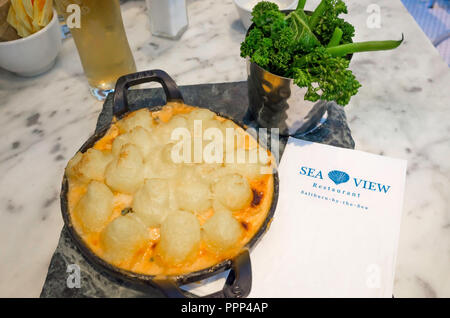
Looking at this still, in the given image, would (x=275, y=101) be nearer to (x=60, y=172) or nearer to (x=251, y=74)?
(x=251, y=74)

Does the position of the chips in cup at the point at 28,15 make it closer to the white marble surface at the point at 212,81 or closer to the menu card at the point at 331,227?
the white marble surface at the point at 212,81

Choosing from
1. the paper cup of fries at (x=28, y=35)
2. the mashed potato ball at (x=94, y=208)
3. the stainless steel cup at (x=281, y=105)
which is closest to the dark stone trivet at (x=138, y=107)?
the stainless steel cup at (x=281, y=105)

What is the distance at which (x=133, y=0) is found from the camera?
1.46m

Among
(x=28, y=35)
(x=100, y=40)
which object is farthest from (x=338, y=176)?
(x=28, y=35)

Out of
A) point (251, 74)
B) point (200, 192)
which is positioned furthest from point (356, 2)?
point (200, 192)

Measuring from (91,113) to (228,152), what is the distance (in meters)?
0.56

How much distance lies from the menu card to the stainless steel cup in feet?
0.20

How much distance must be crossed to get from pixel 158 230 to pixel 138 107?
20.6 inches

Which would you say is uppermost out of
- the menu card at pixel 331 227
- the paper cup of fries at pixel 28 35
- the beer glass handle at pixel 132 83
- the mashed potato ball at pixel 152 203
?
the paper cup of fries at pixel 28 35

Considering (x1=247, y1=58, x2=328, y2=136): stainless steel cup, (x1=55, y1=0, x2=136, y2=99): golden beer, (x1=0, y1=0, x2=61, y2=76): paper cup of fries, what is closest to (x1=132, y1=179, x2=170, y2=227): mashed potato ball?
(x1=247, y1=58, x2=328, y2=136): stainless steel cup

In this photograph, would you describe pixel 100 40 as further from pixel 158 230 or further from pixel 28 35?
pixel 158 230

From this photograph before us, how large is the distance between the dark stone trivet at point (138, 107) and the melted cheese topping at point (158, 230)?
0.24ft

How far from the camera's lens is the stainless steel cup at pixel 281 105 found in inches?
33.5

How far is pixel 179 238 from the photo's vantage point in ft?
2.08
